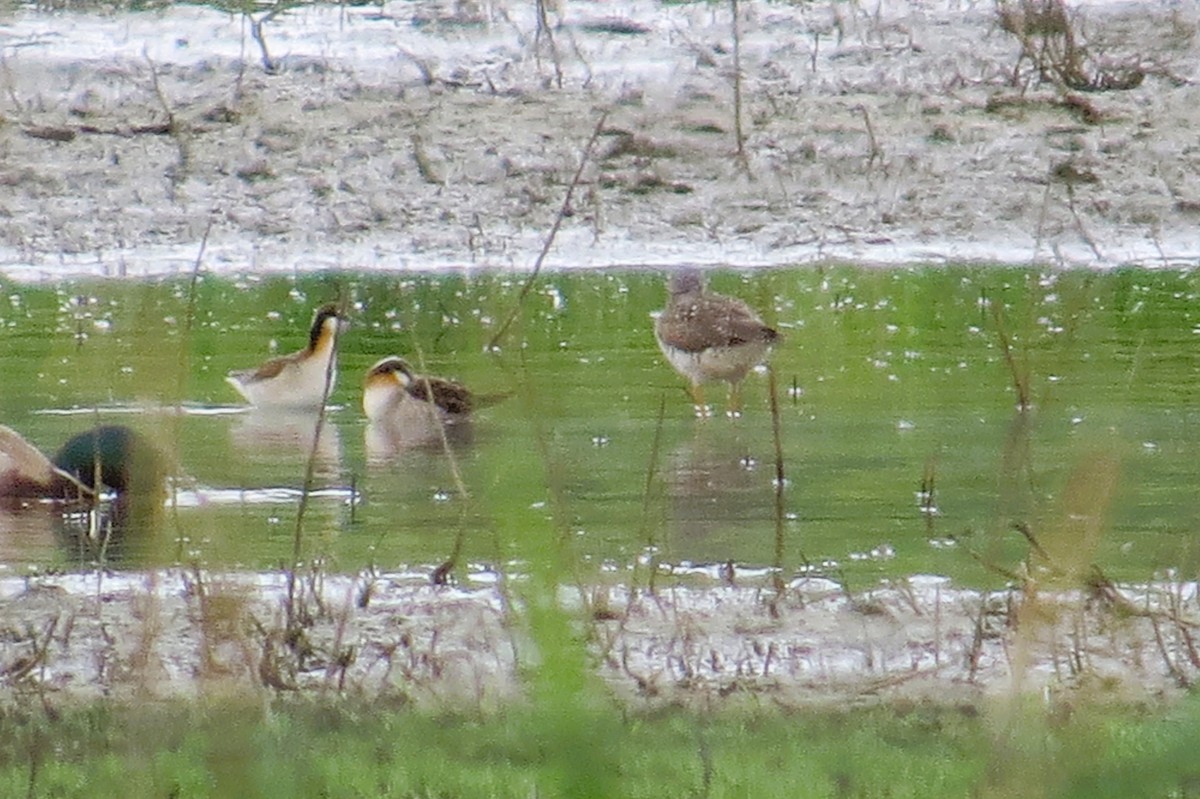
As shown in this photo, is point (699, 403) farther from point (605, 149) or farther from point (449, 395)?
point (605, 149)

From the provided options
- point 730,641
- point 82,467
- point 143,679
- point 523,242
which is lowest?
point 523,242

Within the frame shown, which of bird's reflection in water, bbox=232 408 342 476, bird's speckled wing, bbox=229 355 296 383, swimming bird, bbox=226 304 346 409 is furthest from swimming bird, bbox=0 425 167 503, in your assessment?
bird's speckled wing, bbox=229 355 296 383

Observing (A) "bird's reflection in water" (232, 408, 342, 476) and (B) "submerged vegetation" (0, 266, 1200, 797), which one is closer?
(B) "submerged vegetation" (0, 266, 1200, 797)

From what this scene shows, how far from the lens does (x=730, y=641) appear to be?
19.2 feet

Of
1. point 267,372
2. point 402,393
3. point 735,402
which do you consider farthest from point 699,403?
point 267,372

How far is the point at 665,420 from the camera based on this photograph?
31.3 ft

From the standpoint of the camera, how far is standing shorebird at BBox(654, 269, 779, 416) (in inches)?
380

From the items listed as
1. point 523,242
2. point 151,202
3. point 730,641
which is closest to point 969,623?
point 730,641

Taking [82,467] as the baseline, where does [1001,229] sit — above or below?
below

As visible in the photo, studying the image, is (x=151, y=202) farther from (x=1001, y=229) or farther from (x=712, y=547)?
(x=712, y=547)

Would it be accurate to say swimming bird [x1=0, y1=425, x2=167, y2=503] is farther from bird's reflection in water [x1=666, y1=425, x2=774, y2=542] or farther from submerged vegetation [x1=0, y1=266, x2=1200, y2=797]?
bird's reflection in water [x1=666, y1=425, x2=774, y2=542]

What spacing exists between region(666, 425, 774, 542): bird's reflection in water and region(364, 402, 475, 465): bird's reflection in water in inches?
34.5

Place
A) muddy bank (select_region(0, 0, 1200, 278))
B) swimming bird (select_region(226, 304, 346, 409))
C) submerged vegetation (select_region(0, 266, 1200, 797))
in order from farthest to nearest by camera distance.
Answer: muddy bank (select_region(0, 0, 1200, 278)) < swimming bird (select_region(226, 304, 346, 409)) < submerged vegetation (select_region(0, 266, 1200, 797))

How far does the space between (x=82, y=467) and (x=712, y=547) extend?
2.23 metres
